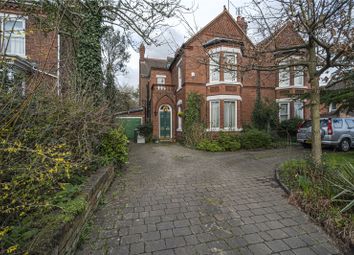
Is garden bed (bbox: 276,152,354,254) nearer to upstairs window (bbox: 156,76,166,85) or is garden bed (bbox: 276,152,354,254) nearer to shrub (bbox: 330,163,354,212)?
shrub (bbox: 330,163,354,212)

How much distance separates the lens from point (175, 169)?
7059mm

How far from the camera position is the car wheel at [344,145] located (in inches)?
398

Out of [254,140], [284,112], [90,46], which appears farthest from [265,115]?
[90,46]

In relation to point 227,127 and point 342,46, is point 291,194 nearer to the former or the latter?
point 342,46

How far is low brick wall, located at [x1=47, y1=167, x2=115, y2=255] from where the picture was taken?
7.13 ft

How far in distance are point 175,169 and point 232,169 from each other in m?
2.01

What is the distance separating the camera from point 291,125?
46.8ft

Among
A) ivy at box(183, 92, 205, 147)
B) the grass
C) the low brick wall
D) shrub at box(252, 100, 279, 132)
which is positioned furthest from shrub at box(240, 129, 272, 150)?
the low brick wall

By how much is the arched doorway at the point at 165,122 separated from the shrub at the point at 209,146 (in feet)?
18.3

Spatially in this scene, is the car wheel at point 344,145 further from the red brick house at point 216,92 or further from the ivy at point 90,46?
the ivy at point 90,46

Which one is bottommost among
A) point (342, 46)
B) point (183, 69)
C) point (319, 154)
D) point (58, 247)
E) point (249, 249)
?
point (249, 249)

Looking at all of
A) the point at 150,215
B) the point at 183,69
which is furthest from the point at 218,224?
the point at 183,69

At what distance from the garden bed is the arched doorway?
12348mm

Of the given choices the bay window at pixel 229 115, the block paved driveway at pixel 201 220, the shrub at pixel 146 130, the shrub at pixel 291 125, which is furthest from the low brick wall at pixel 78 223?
the shrub at pixel 291 125
